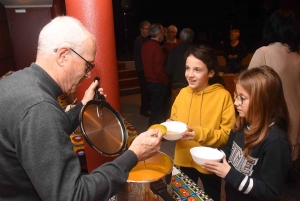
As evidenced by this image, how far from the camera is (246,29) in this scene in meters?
12.4

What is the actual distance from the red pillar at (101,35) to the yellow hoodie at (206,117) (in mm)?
484

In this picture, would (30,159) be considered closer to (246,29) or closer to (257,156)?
(257,156)

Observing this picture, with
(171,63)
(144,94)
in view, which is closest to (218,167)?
(171,63)

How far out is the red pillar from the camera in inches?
61.0

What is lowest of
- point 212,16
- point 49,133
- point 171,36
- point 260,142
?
point 260,142

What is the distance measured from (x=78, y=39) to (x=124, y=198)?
2.06 ft

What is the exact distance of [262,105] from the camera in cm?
126

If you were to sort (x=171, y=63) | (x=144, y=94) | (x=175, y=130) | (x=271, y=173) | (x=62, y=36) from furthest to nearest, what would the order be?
(x=144, y=94)
(x=171, y=63)
(x=175, y=130)
(x=271, y=173)
(x=62, y=36)

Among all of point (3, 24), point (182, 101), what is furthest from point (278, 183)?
point (3, 24)

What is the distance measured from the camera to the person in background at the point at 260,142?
119 centimetres

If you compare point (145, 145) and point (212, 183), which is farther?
point (212, 183)

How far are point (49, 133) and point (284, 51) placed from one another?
202 centimetres

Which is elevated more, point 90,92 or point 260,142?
point 90,92

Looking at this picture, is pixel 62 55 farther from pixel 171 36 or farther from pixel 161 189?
pixel 171 36
